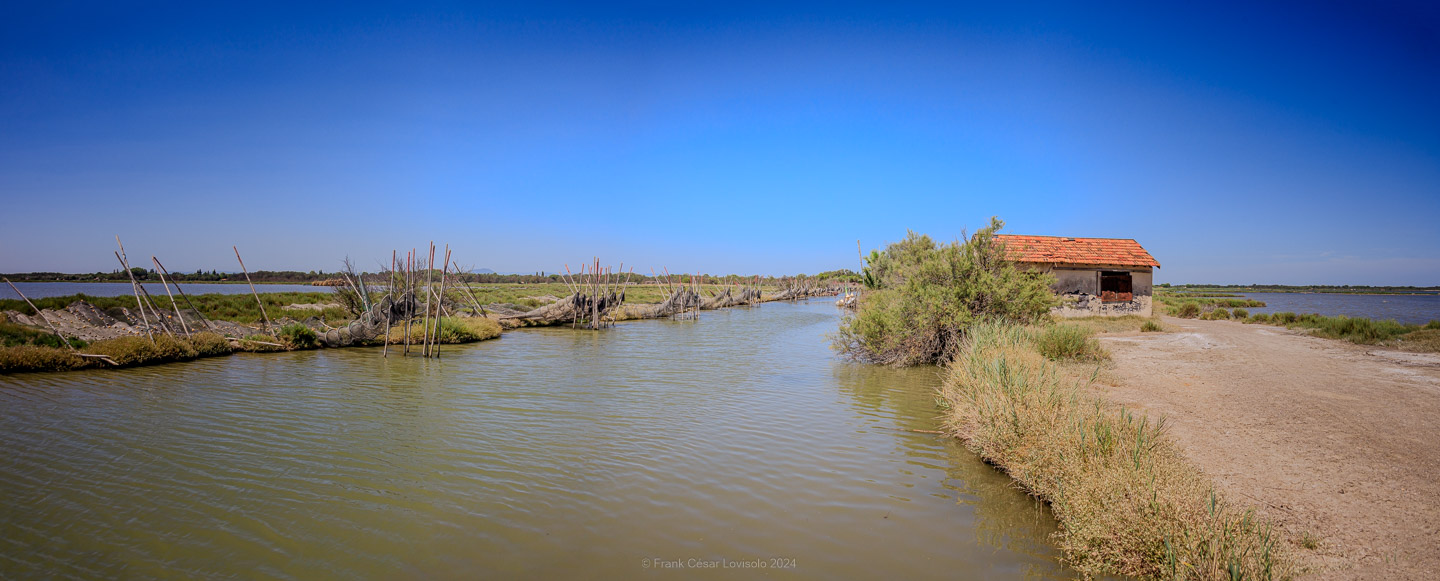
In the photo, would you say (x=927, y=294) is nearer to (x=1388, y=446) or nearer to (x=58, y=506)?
(x=1388, y=446)

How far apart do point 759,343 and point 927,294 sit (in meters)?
7.06

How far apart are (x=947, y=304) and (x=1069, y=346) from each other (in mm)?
2414

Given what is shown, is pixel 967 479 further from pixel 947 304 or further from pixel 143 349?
Result: pixel 143 349

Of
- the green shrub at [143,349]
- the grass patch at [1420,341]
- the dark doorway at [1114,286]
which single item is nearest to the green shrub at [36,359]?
the green shrub at [143,349]

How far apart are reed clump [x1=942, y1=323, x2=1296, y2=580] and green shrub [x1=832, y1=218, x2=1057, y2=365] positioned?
5.74 meters

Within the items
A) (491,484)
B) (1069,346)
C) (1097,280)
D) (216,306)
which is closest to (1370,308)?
(1097,280)

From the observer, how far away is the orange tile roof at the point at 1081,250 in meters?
21.8

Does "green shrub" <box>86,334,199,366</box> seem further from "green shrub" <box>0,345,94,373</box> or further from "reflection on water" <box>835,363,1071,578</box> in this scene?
"reflection on water" <box>835,363,1071,578</box>

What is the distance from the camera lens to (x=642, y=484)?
578 centimetres

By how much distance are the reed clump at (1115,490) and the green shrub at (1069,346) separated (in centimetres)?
561

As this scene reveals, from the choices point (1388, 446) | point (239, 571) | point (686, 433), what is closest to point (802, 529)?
point (686, 433)

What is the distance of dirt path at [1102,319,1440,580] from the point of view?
3.89 m

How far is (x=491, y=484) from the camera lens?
5754 millimetres

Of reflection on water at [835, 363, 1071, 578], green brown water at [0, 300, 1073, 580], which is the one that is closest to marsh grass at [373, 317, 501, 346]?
green brown water at [0, 300, 1073, 580]
